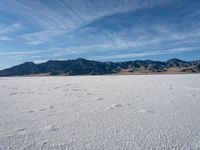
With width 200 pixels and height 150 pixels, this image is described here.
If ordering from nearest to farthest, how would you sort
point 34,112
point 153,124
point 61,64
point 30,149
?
→ point 30,149 < point 153,124 < point 34,112 < point 61,64

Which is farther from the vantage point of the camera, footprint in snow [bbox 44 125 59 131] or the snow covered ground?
footprint in snow [bbox 44 125 59 131]

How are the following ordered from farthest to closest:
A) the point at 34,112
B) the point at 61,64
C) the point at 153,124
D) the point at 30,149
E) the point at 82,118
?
the point at 61,64, the point at 34,112, the point at 82,118, the point at 153,124, the point at 30,149

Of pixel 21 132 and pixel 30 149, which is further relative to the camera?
pixel 21 132

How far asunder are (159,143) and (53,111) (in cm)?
306

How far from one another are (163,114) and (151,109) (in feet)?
1.94

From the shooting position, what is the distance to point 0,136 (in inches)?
132

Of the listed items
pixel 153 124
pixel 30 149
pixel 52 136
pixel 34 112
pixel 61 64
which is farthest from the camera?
pixel 61 64

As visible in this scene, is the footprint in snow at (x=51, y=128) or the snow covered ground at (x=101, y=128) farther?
the footprint in snow at (x=51, y=128)

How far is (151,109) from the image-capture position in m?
5.27

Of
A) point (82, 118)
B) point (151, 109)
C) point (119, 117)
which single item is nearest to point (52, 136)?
point (82, 118)

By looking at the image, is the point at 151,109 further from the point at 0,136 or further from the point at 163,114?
the point at 0,136

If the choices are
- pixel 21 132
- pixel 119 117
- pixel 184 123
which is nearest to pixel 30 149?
pixel 21 132

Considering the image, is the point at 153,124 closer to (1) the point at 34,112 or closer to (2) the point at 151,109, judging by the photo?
(2) the point at 151,109

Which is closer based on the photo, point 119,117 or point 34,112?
point 119,117
